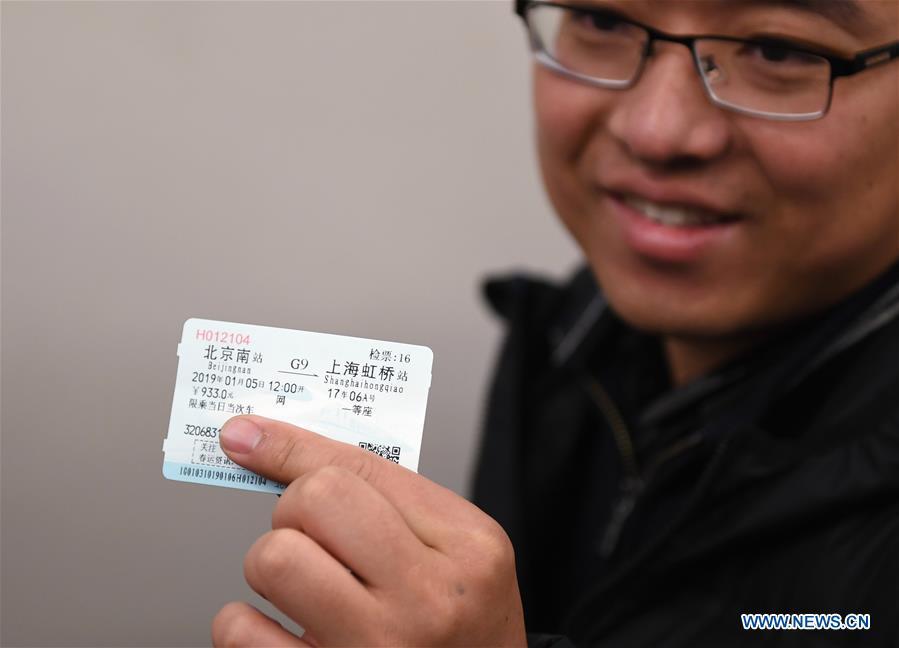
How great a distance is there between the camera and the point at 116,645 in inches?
63.2

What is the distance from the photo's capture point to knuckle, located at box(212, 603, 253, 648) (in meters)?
0.64

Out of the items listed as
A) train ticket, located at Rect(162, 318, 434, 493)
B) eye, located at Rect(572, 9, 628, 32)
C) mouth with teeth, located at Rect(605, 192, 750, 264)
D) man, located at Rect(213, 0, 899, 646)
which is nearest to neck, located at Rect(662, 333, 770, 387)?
man, located at Rect(213, 0, 899, 646)

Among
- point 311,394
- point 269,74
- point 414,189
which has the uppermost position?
point 269,74

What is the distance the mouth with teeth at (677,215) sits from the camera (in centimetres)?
96

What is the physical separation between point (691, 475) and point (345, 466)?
1.77 ft

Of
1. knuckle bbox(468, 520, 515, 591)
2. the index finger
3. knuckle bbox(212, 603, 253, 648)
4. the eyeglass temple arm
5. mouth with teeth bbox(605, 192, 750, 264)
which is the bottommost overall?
knuckle bbox(212, 603, 253, 648)

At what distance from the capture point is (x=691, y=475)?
3.44ft

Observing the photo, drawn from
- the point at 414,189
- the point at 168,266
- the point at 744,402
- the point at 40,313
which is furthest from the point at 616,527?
the point at 40,313

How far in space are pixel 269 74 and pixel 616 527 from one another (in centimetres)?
102

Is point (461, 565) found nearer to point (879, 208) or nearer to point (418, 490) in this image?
point (418, 490)

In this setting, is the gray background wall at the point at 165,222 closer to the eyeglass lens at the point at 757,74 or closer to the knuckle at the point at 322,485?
the eyeglass lens at the point at 757,74

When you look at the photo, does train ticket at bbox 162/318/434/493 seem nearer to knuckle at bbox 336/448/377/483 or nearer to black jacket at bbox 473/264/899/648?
knuckle at bbox 336/448/377/483

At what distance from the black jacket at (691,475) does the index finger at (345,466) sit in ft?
0.58

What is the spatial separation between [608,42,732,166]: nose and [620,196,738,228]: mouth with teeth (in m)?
0.08
